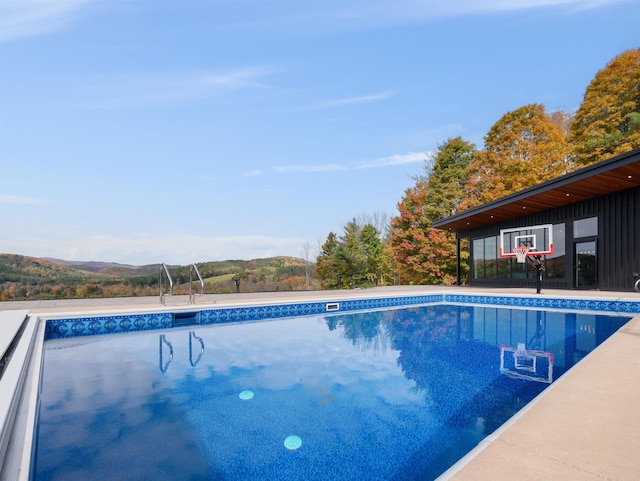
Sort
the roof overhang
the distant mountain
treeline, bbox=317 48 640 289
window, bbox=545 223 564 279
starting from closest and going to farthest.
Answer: the roof overhang, window, bbox=545 223 564 279, the distant mountain, treeline, bbox=317 48 640 289

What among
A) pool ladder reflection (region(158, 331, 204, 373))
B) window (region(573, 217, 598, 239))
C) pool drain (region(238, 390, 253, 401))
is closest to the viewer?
pool drain (region(238, 390, 253, 401))

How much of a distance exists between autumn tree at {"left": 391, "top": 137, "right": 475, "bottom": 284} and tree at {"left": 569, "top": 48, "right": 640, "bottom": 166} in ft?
17.5

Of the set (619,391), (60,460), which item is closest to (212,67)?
(60,460)

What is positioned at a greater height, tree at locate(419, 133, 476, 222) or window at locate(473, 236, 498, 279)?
tree at locate(419, 133, 476, 222)

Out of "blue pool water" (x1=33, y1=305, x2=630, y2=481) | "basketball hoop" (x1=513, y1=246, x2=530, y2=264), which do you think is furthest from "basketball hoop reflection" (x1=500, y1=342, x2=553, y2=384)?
"basketball hoop" (x1=513, y1=246, x2=530, y2=264)

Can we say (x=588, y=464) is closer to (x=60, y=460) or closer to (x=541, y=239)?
(x=60, y=460)

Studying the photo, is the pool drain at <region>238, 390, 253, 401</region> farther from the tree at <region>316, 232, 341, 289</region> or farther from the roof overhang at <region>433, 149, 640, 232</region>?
the tree at <region>316, 232, 341, 289</region>

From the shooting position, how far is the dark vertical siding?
1076 centimetres

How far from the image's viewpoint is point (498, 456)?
5.94ft

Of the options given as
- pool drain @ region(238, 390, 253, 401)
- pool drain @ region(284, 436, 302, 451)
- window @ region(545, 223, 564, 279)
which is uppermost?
window @ region(545, 223, 564, 279)

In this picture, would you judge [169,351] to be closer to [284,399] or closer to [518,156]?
[284,399]

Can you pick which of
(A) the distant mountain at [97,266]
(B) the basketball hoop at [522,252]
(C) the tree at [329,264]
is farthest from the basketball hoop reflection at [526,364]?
(C) the tree at [329,264]

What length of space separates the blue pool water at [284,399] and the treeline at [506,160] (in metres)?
12.1

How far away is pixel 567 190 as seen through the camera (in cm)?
1088
